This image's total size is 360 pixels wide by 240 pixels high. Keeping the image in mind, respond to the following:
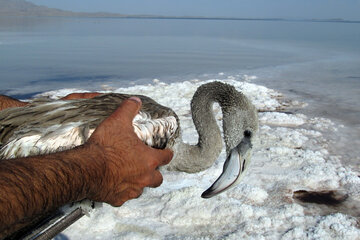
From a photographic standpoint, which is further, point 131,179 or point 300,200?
point 300,200

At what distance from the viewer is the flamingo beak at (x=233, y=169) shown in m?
3.03

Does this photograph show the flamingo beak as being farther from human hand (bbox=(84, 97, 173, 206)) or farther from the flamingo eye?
human hand (bbox=(84, 97, 173, 206))

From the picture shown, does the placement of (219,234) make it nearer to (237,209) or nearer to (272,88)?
(237,209)

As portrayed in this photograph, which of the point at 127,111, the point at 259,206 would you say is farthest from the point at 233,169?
the point at 127,111

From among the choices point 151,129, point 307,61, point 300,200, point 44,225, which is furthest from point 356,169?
point 307,61

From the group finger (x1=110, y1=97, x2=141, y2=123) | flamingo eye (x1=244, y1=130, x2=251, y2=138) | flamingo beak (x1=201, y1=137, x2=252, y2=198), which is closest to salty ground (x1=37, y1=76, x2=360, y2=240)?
flamingo beak (x1=201, y1=137, x2=252, y2=198)

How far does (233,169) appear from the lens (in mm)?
3133

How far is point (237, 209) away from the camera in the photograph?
3828mm

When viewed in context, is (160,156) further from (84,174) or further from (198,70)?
(198,70)

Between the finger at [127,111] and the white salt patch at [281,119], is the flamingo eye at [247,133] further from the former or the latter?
the white salt patch at [281,119]

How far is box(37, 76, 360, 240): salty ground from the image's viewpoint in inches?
139

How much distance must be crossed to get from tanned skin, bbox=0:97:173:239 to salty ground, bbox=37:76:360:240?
1.27 metres

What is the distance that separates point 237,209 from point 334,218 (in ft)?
3.03

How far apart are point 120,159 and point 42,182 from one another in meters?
0.55
